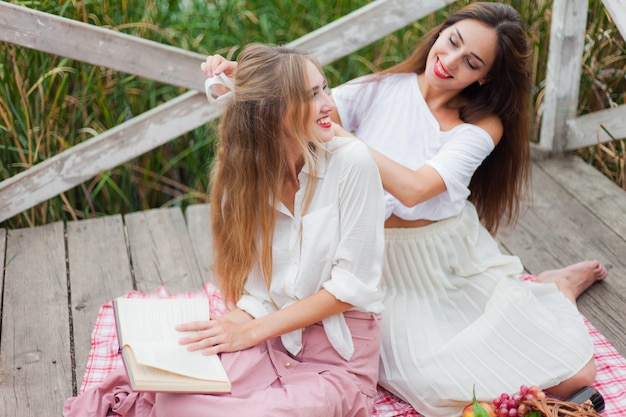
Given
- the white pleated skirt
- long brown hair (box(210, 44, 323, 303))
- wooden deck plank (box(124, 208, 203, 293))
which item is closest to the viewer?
long brown hair (box(210, 44, 323, 303))

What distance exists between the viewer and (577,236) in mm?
3445

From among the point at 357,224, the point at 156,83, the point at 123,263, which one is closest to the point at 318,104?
the point at 357,224

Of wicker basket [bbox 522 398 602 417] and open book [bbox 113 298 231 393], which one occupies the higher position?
open book [bbox 113 298 231 393]

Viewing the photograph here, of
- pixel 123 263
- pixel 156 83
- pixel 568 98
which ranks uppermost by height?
pixel 156 83

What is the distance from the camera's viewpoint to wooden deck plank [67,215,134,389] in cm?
296

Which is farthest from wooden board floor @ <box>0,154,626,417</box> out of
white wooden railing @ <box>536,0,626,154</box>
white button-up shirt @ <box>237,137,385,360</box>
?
white button-up shirt @ <box>237,137,385,360</box>

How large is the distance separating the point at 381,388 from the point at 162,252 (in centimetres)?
123

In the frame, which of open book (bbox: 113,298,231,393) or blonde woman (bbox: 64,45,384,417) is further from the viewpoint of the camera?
blonde woman (bbox: 64,45,384,417)

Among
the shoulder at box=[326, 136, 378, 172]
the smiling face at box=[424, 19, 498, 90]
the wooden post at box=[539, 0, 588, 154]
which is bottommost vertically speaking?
the shoulder at box=[326, 136, 378, 172]

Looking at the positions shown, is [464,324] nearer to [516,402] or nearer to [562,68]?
[516,402]

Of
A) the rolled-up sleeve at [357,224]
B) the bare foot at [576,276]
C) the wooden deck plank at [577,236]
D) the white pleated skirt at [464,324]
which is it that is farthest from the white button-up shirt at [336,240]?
the wooden deck plank at [577,236]

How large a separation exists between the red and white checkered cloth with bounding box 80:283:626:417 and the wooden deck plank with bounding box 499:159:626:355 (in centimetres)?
9

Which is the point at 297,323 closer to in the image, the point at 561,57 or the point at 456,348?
the point at 456,348

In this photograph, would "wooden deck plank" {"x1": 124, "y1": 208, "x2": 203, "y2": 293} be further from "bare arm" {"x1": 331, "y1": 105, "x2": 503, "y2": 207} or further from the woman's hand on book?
"bare arm" {"x1": 331, "y1": 105, "x2": 503, "y2": 207}
